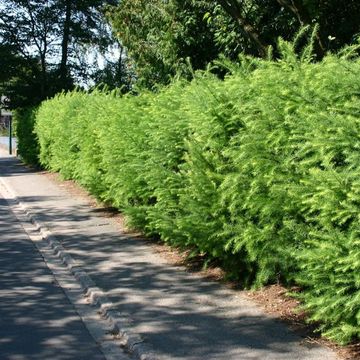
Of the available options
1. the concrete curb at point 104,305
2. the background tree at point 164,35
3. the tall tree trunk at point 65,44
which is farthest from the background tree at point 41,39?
the concrete curb at point 104,305

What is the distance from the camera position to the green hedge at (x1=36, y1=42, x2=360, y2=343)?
181 inches

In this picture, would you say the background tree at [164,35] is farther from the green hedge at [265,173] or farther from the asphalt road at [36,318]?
the asphalt road at [36,318]

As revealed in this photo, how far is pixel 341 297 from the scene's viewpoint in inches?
182

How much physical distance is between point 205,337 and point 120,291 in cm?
195

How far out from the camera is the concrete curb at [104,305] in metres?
5.32

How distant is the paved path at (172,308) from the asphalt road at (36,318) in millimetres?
448

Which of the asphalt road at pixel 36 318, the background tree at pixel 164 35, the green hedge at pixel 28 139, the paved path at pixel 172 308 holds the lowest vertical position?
the asphalt road at pixel 36 318

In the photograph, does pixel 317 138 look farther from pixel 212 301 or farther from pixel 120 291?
pixel 120 291

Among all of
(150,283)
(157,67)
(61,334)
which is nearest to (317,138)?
(61,334)

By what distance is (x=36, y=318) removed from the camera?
6.33 m

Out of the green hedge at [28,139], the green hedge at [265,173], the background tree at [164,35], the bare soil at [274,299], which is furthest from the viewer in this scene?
the green hedge at [28,139]

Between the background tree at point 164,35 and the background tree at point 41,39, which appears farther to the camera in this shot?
the background tree at point 41,39

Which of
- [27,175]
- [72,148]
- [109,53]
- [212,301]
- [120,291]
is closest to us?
[212,301]

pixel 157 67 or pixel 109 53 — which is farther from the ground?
pixel 109 53
